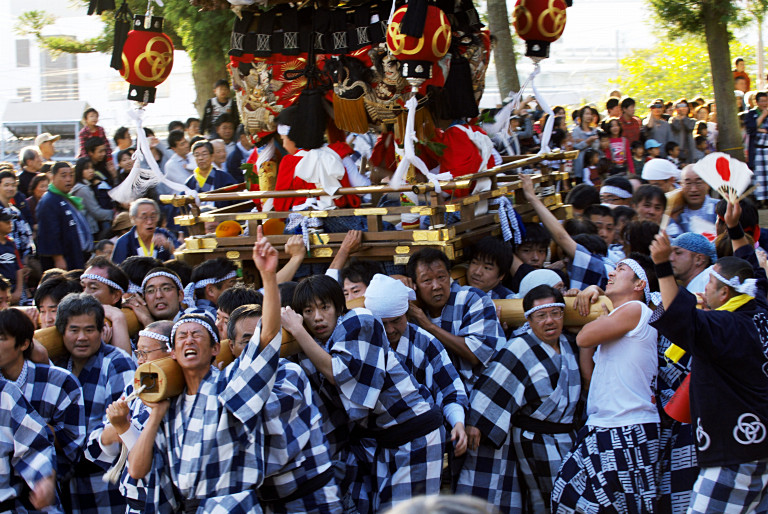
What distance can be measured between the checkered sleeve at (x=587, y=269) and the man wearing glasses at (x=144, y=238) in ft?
8.70

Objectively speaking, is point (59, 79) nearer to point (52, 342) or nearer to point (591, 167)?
point (591, 167)

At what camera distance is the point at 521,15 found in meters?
5.70

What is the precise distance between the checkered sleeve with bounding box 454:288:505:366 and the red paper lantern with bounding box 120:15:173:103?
250cm

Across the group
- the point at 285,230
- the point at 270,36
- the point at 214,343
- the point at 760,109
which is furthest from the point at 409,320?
the point at 760,109

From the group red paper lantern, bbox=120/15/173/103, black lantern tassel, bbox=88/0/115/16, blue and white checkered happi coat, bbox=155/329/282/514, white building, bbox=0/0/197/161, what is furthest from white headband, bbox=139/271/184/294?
white building, bbox=0/0/197/161

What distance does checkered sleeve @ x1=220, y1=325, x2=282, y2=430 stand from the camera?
9.78 feet

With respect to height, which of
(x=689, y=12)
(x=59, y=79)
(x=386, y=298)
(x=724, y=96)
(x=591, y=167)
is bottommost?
(x=386, y=298)

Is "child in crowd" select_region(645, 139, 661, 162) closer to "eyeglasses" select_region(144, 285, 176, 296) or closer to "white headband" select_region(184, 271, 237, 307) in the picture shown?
"white headband" select_region(184, 271, 237, 307)

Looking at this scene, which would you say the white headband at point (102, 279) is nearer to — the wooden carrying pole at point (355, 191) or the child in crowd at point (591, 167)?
the wooden carrying pole at point (355, 191)

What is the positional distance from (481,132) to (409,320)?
69.3 inches

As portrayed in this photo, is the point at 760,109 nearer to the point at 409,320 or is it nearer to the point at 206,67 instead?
the point at 206,67

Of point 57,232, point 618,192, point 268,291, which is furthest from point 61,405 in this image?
point 618,192

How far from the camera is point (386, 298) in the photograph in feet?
12.8

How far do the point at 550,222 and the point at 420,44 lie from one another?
142 centimetres
